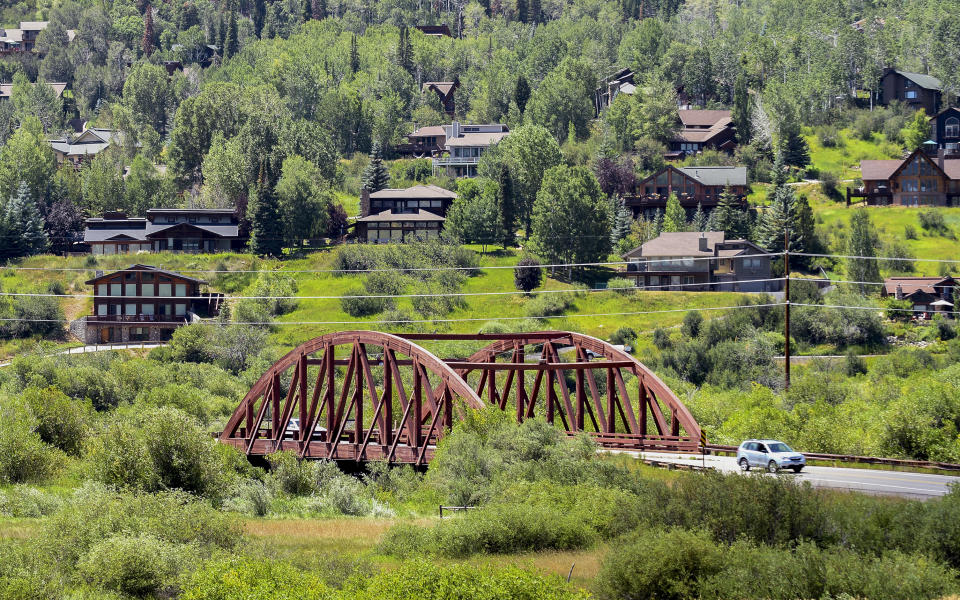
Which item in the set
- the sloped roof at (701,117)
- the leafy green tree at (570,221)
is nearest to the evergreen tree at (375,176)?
the leafy green tree at (570,221)

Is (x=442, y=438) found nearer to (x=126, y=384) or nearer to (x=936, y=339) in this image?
(x=126, y=384)

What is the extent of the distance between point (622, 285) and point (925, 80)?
75.1 metres

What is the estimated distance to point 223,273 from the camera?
138 m

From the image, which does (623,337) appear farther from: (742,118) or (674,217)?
(742,118)

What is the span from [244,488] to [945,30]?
162m

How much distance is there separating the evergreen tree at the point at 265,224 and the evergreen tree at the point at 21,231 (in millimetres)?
24398

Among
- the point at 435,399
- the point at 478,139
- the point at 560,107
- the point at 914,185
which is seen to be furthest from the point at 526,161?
the point at 435,399

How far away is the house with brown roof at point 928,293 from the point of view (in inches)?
4683

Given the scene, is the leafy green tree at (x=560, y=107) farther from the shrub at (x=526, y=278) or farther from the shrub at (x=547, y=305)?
the shrub at (x=547, y=305)

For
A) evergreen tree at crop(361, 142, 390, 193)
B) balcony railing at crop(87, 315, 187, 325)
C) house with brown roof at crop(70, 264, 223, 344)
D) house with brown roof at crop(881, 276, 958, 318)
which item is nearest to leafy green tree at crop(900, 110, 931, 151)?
house with brown roof at crop(881, 276, 958, 318)

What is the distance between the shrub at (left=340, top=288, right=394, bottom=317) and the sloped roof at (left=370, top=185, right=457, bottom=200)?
101 feet

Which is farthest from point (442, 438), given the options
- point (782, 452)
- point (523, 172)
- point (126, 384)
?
point (523, 172)

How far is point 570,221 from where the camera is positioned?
141 metres

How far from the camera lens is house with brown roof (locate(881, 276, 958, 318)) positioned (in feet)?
390
